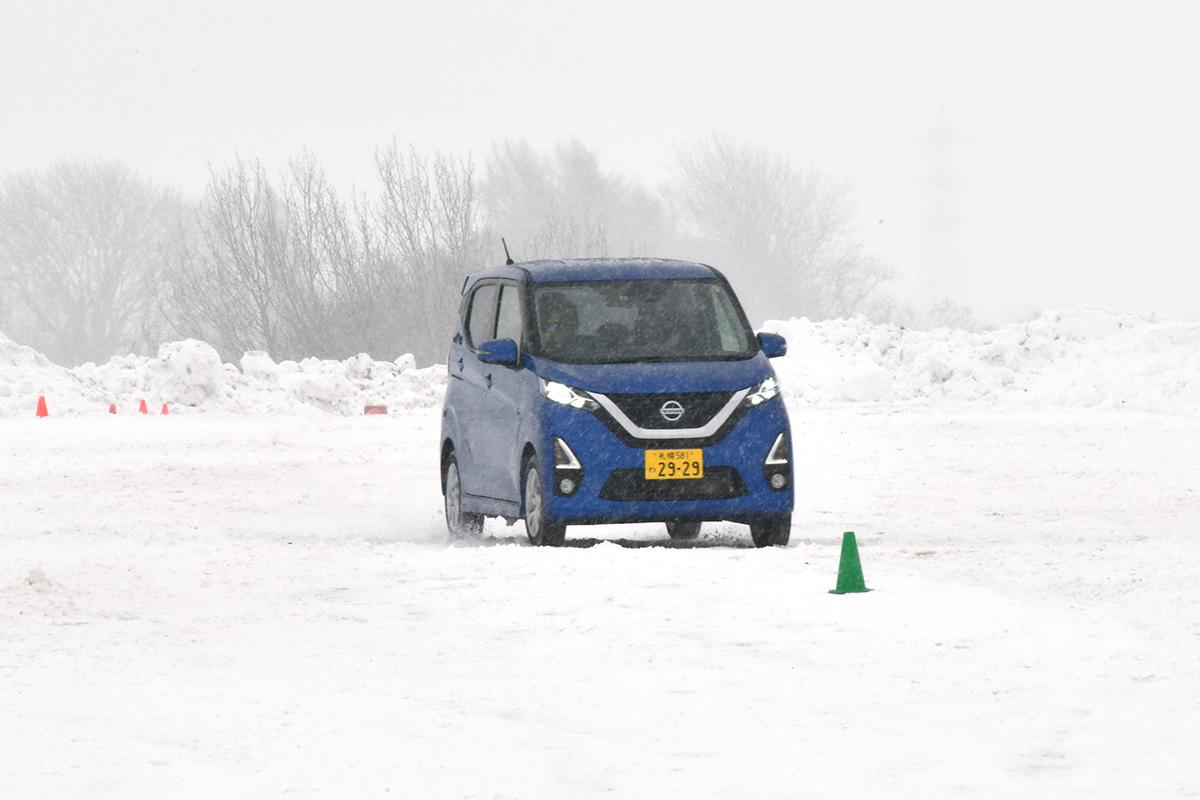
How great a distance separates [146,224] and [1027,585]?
83.9 m

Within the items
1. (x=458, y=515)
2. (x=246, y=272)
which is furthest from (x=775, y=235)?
(x=458, y=515)

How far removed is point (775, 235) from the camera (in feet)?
304

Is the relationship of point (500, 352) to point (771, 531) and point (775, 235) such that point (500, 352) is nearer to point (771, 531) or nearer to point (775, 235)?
point (771, 531)

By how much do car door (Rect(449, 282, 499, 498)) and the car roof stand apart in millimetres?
628

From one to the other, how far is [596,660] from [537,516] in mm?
4552

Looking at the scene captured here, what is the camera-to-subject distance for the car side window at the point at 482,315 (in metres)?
14.6

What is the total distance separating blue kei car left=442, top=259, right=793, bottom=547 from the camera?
12828 millimetres

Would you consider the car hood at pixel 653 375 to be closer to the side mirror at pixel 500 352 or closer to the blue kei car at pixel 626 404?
the blue kei car at pixel 626 404

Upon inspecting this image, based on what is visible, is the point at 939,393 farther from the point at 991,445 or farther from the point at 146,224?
the point at 146,224

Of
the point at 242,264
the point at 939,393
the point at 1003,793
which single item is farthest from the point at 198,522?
the point at 242,264

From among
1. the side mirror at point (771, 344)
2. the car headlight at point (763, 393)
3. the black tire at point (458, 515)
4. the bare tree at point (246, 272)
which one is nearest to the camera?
the car headlight at point (763, 393)

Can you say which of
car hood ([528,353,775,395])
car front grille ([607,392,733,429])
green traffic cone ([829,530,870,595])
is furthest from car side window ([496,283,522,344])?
green traffic cone ([829,530,870,595])

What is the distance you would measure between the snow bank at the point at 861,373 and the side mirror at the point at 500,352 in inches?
783

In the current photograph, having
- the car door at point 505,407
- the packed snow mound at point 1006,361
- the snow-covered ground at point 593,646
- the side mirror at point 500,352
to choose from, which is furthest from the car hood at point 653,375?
the packed snow mound at point 1006,361
